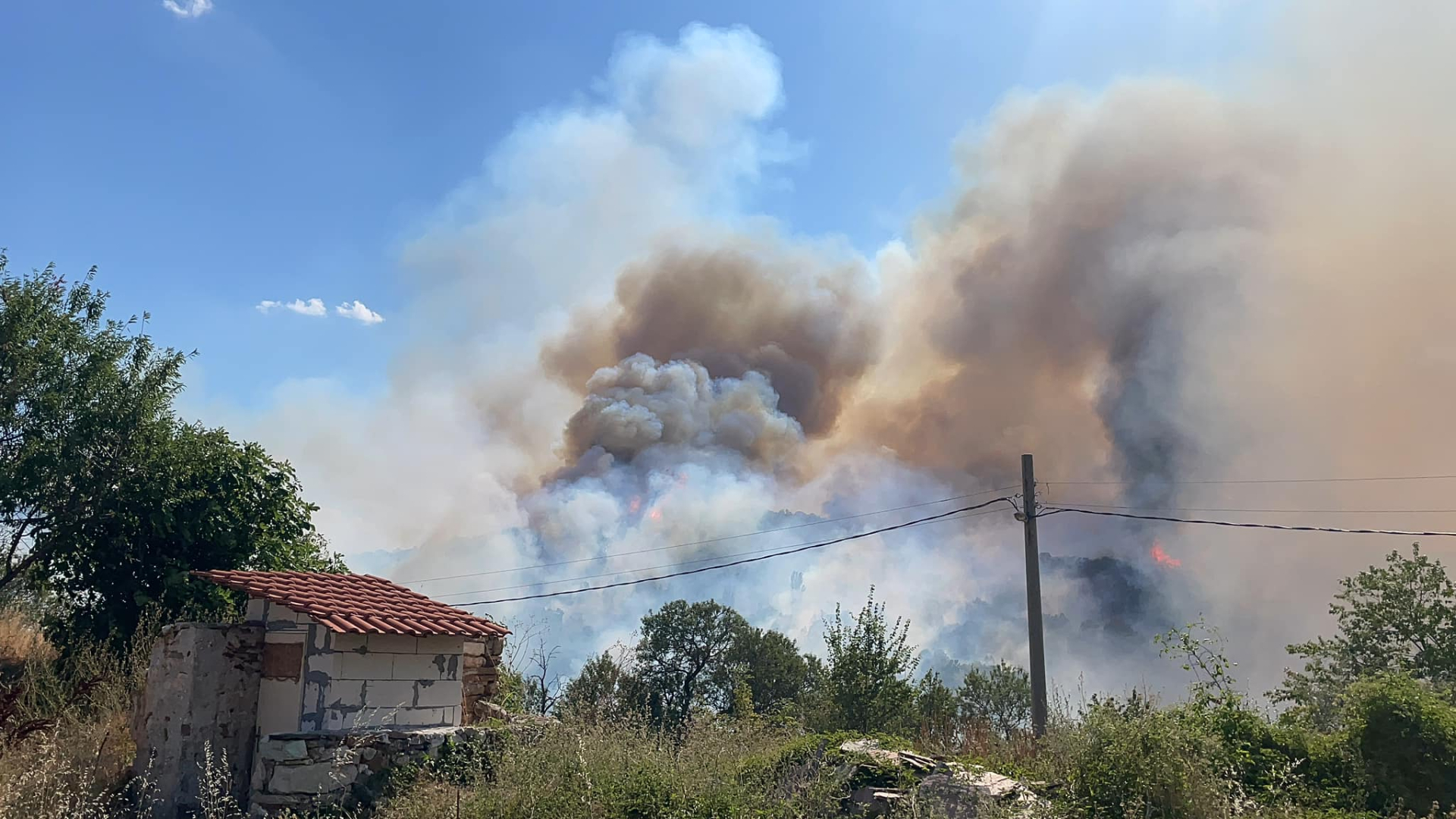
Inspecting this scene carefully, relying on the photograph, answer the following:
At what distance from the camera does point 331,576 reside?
41.8 ft

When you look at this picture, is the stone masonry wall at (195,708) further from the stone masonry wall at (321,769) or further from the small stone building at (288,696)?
the stone masonry wall at (321,769)

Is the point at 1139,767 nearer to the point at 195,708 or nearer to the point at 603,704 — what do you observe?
the point at 603,704

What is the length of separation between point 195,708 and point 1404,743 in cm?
1199

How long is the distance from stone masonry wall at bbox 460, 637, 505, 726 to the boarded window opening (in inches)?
81.7

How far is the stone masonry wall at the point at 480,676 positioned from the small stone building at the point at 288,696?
2.34ft

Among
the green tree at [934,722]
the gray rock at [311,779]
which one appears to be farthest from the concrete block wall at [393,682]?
the green tree at [934,722]

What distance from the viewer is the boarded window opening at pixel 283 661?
10.1 meters

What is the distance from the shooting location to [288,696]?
33.1ft

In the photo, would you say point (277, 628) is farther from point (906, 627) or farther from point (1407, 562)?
point (1407, 562)

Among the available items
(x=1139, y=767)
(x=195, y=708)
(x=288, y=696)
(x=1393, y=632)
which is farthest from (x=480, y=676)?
(x=1393, y=632)

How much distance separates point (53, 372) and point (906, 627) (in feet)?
55.0

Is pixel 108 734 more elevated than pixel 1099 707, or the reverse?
pixel 1099 707

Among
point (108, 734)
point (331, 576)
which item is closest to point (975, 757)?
point (331, 576)

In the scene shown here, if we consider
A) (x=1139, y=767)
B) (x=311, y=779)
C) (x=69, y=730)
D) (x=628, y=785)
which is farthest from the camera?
(x=69, y=730)
